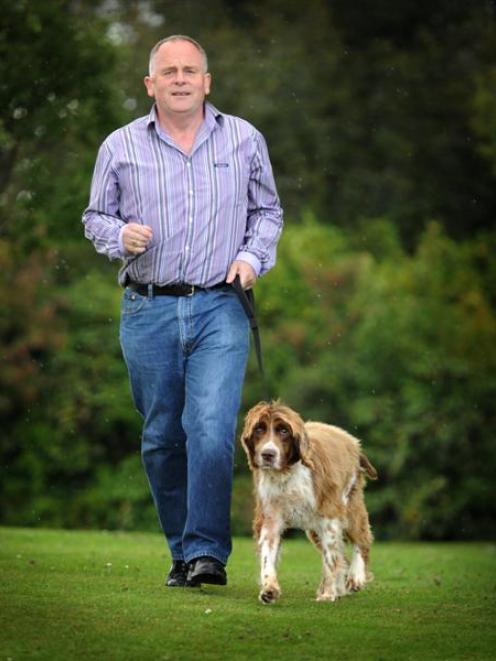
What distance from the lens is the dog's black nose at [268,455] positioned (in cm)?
777

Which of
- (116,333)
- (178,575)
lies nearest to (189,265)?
(178,575)

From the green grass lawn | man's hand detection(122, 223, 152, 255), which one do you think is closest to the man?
man's hand detection(122, 223, 152, 255)

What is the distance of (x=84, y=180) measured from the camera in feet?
59.1

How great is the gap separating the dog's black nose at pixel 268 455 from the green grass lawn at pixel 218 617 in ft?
2.53

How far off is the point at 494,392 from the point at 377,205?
13.9 meters

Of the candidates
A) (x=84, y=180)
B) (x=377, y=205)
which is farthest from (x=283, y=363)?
(x=377, y=205)

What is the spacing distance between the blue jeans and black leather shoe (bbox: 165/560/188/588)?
18cm

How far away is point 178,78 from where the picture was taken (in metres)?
7.93

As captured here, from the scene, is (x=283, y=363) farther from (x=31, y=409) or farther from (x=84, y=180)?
(x=84, y=180)

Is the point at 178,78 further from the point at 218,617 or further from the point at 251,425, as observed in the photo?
the point at 218,617

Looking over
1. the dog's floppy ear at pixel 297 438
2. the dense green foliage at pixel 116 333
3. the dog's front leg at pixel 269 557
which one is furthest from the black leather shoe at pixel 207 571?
the dense green foliage at pixel 116 333

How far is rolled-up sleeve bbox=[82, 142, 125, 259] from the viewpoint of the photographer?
25.8 ft

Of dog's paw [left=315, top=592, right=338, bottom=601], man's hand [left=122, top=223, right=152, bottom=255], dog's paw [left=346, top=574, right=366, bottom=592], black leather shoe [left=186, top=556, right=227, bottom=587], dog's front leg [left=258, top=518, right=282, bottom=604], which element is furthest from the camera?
dog's paw [left=346, top=574, right=366, bottom=592]

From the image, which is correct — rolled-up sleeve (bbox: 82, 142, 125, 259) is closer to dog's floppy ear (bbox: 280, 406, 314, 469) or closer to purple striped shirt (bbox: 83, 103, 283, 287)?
purple striped shirt (bbox: 83, 103, 283, 287)
